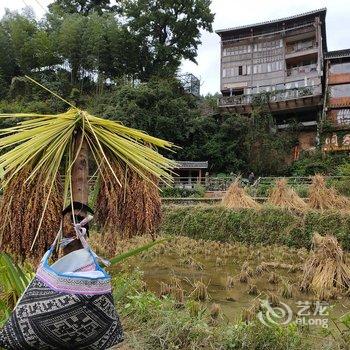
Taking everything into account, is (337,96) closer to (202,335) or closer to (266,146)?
(266,146)

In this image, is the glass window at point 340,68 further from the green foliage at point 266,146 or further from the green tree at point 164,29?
the green tree at point 164,29

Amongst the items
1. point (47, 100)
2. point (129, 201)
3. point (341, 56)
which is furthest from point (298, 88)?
point (129, 201)

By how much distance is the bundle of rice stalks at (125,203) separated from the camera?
203 cm

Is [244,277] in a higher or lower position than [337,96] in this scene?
lower

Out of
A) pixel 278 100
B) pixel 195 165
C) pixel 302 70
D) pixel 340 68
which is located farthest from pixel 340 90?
pixel 195 165

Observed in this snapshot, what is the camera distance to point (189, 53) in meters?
28.7

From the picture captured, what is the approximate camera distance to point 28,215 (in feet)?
6.22

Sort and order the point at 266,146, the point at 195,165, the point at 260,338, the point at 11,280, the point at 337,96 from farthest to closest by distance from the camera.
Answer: the point at 337,96 → the point at 266,146 → the point at 195,165 → the point at 260,338 → the point at 11,280

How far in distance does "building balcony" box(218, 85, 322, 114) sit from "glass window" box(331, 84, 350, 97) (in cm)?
79

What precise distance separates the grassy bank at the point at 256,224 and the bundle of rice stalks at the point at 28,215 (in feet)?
35.6

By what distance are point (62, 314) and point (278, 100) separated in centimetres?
2655

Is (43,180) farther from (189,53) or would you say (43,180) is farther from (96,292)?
(189,53)

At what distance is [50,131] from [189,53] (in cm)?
2797

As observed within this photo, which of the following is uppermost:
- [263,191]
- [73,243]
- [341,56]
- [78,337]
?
[341,56]
